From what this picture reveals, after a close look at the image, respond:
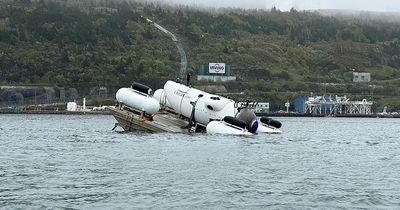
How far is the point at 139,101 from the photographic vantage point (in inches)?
2697

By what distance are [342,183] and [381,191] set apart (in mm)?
2706

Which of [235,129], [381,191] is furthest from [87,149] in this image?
[381,191]

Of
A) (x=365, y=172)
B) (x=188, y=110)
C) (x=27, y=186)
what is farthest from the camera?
(x=188, y=110)

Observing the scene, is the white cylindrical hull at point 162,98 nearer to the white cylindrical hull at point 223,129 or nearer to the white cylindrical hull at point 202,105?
the white cylindrical hull at point 202,105

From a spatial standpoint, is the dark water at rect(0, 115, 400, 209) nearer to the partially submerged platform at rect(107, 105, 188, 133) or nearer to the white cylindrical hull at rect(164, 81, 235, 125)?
the white cylindrical hull at rect(164, 81, 235, 125)

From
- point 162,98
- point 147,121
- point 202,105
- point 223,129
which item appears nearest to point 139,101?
point 147,121

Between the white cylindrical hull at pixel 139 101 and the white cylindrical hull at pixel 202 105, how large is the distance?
7.03ft

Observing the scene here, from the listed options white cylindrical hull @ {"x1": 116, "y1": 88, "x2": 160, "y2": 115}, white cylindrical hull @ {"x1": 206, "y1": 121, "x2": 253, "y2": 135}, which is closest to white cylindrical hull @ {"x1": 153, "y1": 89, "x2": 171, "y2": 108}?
white cylindrical hull @ {"x1": 116, "y1": 88, "x2": 160, "y2": 115}

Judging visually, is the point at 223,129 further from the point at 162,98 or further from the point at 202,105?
the point at 162,98

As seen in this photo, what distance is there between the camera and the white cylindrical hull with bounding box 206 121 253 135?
6550 centimetres

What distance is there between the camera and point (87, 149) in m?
54.5

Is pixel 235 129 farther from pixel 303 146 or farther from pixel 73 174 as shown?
pixel 73 174

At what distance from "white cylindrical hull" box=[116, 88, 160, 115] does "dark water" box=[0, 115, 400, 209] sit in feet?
25.4

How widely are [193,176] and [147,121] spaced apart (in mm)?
29858
